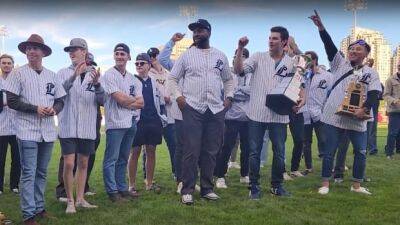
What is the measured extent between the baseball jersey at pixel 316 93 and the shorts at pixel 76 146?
15.1ft

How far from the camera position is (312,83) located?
9.42 meters

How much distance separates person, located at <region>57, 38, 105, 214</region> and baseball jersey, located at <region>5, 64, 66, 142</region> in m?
0.40

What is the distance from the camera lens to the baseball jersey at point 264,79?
22.6 ft

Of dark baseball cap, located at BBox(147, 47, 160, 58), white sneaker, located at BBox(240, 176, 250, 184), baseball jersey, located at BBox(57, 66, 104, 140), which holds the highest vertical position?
dark baseball cap, located at BBox(147, 47, 160, 58)

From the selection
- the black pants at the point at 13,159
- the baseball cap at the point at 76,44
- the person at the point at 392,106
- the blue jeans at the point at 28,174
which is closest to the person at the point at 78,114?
the baseball cap at the point at 76,44

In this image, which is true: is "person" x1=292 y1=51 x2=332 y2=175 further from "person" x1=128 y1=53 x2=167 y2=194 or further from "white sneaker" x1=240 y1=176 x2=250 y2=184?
"person" x1=128 y1=53 x2=167 y2=194

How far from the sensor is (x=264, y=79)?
274 inches

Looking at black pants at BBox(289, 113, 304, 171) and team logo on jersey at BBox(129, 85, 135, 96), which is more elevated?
team logo on jersey at BBox(129, 85, 135, 96)

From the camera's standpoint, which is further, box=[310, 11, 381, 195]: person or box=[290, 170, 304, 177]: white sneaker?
box=[290, 170, 304, 177]: white sneaker

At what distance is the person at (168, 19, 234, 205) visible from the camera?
22.0ft

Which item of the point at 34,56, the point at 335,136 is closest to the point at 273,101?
the point at 335,136

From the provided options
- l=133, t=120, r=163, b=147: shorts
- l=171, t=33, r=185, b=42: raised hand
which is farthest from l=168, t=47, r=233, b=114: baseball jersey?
l=171, t=33, r=185, b=42: raised hand

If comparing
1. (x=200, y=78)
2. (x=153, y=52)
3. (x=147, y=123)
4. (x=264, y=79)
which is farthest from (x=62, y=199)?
(x=264, y=79)

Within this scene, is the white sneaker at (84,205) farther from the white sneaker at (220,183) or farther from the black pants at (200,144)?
the white sneaker at (220,183)
